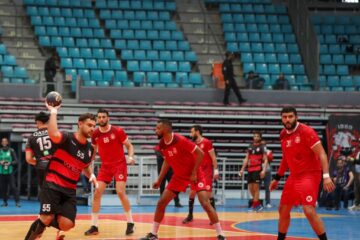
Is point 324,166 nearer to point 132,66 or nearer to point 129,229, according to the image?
point 129,229

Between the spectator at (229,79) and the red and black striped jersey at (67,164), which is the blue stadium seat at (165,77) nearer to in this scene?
the spectator at (229,79)

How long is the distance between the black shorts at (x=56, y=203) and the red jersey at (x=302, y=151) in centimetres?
344

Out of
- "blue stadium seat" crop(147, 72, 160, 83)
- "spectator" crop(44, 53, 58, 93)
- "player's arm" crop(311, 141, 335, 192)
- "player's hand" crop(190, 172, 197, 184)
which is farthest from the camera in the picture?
"blue stadium seat" crop(147, 72, 160, 83)

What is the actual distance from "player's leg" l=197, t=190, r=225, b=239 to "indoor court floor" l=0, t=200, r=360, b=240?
0.64 meters

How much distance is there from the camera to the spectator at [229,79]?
105ft

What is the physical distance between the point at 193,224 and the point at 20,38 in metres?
18.2

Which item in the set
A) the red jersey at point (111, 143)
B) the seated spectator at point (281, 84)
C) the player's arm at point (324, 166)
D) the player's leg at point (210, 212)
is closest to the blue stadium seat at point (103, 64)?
the seated spectator at point (281, 84)

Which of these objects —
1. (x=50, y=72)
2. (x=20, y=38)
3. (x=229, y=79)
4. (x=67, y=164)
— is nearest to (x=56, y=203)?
(x=67, y=164)

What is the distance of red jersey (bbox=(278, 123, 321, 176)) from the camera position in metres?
13.2

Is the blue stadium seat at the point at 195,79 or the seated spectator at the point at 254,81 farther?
the blue stadium seat at the point at 195,79

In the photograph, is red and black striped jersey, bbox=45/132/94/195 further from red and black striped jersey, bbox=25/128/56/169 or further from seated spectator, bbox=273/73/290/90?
seated spectator, bbox=273/73/290/90

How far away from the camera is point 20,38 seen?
116 feet

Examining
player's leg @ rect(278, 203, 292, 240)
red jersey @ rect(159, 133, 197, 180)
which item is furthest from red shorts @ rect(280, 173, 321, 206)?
red jersey @ rect(159, 133, 197, 180)

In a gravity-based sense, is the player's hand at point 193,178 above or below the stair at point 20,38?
below
